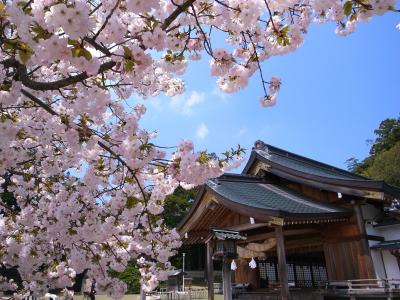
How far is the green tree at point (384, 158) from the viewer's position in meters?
32.6

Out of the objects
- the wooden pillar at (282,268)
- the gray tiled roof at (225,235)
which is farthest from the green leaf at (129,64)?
the wooden pillar at (282,268)

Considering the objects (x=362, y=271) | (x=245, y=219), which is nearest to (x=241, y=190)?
(x=245, y=219)

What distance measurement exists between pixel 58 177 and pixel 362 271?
28.3 ft

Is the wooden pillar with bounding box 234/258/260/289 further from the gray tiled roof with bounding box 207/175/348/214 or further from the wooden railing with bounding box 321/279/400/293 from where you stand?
the wooden railing with bounding box 321/279/400/293

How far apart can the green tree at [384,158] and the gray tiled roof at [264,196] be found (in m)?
23.4

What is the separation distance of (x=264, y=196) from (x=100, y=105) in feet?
29.4

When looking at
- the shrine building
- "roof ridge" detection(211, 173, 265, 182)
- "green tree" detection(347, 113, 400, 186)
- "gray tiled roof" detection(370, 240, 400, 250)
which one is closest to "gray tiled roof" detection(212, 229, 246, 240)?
the shrine building

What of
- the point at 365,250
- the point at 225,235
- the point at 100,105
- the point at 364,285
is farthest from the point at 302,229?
the point at 100,105

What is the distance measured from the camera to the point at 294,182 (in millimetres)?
13609

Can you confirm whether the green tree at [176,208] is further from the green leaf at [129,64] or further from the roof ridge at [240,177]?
the green leaf at [129,64]

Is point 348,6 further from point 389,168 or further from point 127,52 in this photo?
point 389,168

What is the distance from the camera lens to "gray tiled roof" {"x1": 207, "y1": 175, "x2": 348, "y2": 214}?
33.6 ft

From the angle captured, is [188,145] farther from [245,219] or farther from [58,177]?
[245,219]

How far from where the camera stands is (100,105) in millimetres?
3836
